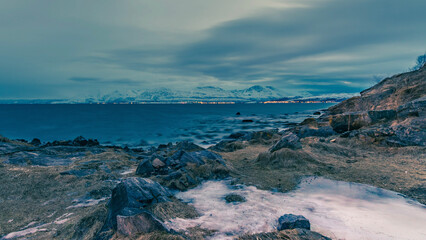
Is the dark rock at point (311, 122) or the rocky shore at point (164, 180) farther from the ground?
the dark rock at point (311, 122)

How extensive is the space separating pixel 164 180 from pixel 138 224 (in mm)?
3680

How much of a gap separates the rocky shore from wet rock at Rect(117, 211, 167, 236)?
16 mm

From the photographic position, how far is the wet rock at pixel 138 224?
3.84 metres

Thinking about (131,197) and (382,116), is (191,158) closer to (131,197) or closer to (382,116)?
(131,197)

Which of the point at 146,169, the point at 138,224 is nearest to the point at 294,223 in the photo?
the point at 138,224

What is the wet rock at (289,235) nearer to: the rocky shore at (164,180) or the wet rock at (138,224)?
the rocky shore at (164,180)

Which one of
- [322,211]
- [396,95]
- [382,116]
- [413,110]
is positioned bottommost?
[322,211]

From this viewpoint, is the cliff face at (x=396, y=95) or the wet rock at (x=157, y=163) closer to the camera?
the wet rock at (x=157, y=163)

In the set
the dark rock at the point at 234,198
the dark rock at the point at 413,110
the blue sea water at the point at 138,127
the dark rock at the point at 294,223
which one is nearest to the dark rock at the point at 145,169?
the dark rock at the point at 234,198

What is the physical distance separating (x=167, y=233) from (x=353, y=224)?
379 centimetres

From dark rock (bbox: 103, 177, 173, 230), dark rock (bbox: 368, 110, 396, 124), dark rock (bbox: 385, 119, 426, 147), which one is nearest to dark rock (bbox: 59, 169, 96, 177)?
dark rock (bbox: 103, 177, 173, 230)

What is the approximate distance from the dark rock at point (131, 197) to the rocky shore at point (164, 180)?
22 millimetres

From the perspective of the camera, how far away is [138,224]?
3895 millimetres

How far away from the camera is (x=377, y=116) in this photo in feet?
52.7
